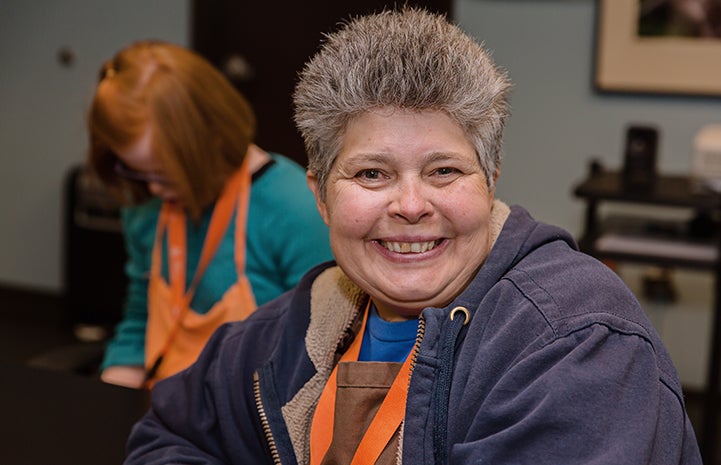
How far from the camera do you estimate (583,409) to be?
40.2 inches

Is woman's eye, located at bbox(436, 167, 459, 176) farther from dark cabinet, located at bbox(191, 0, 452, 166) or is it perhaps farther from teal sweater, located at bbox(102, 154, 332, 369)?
dark cabinet, located at bbox(191, 0, 452, 166)

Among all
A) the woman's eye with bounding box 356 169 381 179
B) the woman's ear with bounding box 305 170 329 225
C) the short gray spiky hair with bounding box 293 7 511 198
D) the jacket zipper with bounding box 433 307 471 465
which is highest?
the short gray spiky hair with bounding box 293 7 511 198

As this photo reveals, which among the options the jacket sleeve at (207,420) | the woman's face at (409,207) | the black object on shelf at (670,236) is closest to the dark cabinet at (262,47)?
the black object on shelf at (670,236)

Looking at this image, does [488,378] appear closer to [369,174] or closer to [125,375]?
[369,174]

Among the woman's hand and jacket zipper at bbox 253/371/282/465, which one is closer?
jacket zipper at bbox 253/371/282/465

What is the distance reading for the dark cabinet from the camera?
438 centimetres

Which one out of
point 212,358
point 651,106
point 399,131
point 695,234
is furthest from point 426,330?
point 651,106

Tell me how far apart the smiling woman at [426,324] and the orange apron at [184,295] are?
0.59 metres

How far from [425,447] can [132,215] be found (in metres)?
1.34

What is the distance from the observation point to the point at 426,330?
3.91 feet

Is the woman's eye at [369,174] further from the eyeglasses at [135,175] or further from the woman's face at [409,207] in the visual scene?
the eyeglasses at [135,175]

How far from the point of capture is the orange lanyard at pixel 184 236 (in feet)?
6.86

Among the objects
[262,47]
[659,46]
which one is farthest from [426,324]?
[262,47]

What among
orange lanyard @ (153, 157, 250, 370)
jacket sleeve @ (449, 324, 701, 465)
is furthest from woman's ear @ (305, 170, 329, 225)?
orange lanyard @ (153, 157, 250, 370)
